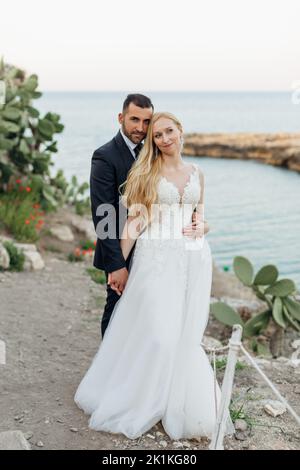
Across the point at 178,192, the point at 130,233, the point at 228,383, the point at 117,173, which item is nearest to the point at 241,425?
the point at 228,383

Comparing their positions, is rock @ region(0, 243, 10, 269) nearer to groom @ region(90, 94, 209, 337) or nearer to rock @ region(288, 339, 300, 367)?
rock @ region(288, 339, 300, 367)

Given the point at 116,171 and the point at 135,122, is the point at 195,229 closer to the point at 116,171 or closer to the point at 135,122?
the point at 116,171

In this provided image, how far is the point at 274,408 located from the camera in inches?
158

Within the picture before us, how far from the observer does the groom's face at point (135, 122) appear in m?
3.71

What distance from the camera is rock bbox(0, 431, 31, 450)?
335cm

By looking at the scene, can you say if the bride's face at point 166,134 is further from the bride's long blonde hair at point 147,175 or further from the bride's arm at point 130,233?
the bride's arm at point 130,233

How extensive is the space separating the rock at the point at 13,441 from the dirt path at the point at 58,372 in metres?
0.14

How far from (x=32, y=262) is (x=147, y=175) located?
442 cm

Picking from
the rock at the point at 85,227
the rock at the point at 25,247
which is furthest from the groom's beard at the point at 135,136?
the rock at the point at 85,227

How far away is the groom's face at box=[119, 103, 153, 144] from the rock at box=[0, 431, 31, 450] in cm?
189

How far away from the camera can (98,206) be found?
3.90 metres

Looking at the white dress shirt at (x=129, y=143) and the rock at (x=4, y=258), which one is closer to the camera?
the white dress shirt at (x=129, y=143)
